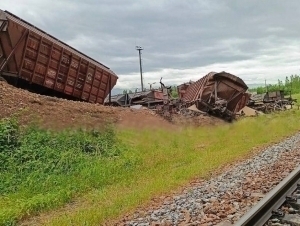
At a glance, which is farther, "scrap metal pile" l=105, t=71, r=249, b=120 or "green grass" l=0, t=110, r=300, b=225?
"scrap metal pile" l=105, t=71, r=249, b=120

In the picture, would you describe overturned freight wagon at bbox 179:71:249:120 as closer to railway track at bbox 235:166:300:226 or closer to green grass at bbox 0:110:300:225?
green grass at bbox 0:110:300:225

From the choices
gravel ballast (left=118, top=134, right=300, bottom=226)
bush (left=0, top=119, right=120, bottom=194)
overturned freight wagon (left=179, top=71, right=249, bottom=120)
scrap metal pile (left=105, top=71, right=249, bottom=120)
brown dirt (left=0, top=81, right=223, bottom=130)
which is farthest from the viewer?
overturned freight wagon (left=179, top=71, right=249, bottom=120)

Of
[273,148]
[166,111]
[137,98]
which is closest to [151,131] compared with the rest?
[273,148]

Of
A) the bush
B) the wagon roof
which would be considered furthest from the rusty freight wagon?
the bush

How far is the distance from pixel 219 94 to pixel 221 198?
17.2 meters

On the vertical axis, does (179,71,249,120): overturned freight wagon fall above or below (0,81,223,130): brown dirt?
above

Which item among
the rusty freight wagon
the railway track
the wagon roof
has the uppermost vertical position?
the wagon roof

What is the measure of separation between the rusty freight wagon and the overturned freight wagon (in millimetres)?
6323

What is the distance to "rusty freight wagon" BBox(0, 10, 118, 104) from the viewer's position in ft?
48.2

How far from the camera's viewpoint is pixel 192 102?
22844 millimetres

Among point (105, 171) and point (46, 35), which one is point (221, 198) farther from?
point (46, 35)

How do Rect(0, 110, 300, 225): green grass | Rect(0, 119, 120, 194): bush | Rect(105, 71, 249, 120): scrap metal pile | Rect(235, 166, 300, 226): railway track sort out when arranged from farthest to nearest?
Rect(105, 71, 249, 120): scrap metal pile < Rect(0, 119, 120, 194): bush < Rect(0, 110, 300, 225): green grass < Rect(235, 166, 300, 226): railway track

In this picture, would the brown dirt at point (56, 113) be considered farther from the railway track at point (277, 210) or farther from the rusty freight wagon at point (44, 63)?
the railway track at point (277, 210)

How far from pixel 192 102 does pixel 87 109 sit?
9.20m
